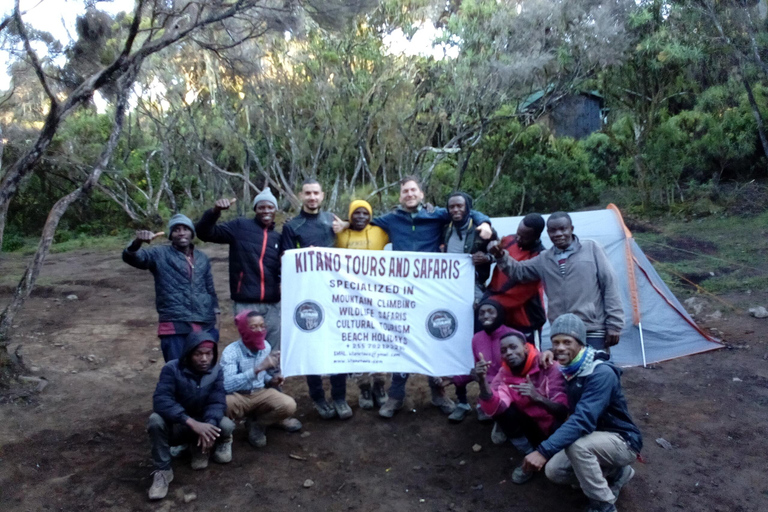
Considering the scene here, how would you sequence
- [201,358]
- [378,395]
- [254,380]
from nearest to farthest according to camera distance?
[201,358] < [254,380] < [378,395]

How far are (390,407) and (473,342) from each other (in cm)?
94

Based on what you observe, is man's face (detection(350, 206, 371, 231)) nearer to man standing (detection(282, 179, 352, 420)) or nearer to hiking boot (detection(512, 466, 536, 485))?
man standing (detection(282, 179, 352, 420))

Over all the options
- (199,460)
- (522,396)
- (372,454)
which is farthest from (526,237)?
(199,460)

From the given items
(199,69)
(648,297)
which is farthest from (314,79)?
(648,297)

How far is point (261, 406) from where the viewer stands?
4.78 meters

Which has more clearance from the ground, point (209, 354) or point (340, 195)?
point (340, 195)

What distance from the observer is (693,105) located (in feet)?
63.2

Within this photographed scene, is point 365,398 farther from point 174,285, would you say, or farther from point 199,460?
Answer: point 174,285

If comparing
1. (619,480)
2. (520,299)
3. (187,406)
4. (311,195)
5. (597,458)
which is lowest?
(619,480)

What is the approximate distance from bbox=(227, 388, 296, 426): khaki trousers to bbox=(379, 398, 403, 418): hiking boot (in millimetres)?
888

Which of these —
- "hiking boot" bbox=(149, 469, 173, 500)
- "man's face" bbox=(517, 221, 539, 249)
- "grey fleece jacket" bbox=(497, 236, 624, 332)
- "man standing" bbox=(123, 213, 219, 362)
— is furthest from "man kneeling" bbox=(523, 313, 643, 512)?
"man standing" bbox=(123, 213, 219, 362)

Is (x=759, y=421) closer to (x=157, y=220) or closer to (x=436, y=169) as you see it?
(x=436, y=169)

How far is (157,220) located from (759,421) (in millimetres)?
18674

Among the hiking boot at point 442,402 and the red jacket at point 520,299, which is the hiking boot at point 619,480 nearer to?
the red jacket at point 520,299
